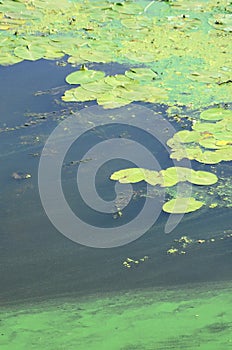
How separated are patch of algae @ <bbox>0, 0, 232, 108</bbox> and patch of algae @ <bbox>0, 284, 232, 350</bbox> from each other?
147 centimetres

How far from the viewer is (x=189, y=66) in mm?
3873

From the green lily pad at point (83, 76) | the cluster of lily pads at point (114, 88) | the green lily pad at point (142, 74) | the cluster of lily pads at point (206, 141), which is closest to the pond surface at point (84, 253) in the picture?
the cluster of lily pads at point (206, 141)

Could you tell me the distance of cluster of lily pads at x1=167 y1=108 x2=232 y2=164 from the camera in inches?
118

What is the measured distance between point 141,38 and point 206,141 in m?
1.43

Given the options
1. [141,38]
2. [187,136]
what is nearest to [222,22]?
[141,38]

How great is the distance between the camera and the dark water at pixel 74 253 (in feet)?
7.65

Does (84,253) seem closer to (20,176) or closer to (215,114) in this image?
(20,176)

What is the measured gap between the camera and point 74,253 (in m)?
2.47

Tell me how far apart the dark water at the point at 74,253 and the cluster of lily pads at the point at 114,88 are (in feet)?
1.83

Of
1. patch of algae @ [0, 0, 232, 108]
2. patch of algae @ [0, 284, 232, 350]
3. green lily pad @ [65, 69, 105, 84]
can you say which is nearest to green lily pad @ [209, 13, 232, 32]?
patch of algae @ [0, 0, 232, 108]

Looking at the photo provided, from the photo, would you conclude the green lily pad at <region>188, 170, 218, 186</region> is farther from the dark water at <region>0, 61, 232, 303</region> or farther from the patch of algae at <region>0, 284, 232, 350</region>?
the patch of algae at <region>0, 284, 232, 350</region>

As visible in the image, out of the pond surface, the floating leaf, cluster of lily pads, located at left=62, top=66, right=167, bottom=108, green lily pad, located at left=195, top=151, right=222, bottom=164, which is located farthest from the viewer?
the floating leaf

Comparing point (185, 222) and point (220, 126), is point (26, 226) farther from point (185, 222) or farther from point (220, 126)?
point (220, 126)

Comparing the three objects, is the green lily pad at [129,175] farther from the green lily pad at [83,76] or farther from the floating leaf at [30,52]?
the floating leaf at [30,52]
